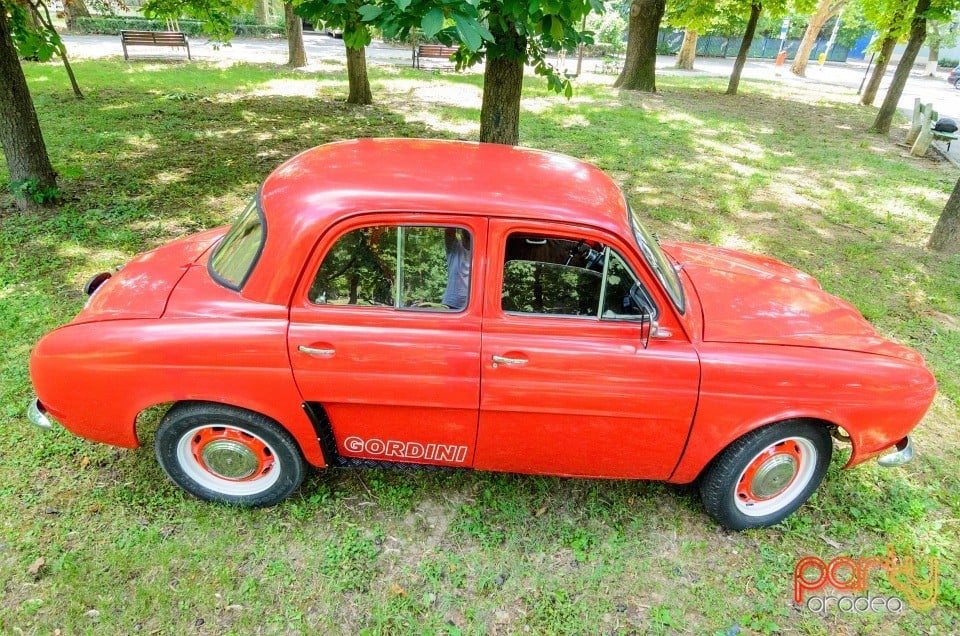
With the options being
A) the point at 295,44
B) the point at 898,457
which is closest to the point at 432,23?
the point at 898,457

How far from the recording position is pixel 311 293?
2564 mm

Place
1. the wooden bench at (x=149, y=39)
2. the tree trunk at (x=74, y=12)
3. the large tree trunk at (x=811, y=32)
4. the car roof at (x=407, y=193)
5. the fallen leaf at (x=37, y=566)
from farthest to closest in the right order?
1. the large tree trunk at (x=811, y=32)
2. the tree trunk at (x=74, y=12)
3. the wooden bench at (x=149, y=39)
4. the fallen leaf at (x=37, y=566)
5. the car roof at (x=407, y=193)

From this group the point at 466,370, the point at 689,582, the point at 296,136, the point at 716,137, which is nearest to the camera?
the point at 466,370

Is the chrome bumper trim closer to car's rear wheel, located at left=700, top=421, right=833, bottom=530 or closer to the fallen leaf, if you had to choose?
car's rear wheel, located at left=700, top=421, right=833, bottom=530

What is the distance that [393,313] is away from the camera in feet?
8.45

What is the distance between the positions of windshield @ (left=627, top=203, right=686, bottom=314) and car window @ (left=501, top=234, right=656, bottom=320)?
139 mm

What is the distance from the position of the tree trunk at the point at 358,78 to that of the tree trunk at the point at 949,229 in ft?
34.5

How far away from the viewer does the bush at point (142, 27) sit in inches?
994

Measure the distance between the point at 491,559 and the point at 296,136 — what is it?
8.79m

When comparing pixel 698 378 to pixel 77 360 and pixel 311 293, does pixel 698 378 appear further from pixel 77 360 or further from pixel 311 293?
pixel 77 360

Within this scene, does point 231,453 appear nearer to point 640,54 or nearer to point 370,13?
point 370,13

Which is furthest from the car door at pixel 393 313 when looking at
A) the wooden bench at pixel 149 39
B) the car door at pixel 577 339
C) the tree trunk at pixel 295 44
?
the wooden bench at pixel 149 39

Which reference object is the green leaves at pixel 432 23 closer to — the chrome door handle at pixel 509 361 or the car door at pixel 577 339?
the car door at pixel 577 339

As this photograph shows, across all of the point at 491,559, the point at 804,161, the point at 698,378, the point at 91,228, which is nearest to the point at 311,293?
the point at 491,559
